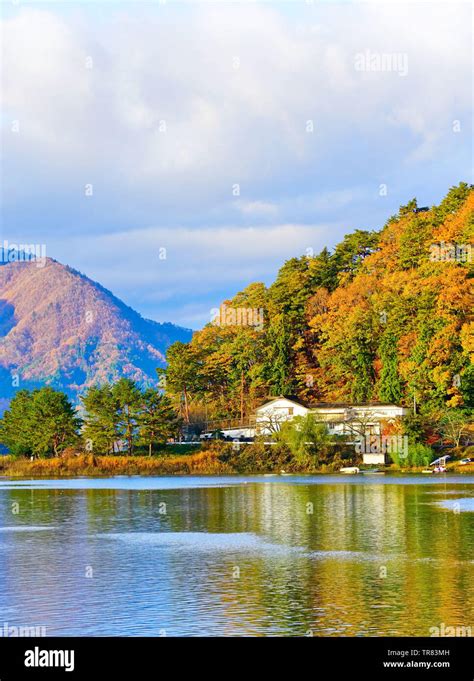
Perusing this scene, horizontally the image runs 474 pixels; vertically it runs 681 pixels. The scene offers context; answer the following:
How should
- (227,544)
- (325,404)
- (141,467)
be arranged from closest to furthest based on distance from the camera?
(227,544) → (141,467) → (325,404)

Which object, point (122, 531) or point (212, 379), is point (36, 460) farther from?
point (122, 531)

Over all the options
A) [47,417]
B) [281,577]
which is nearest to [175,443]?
[47,417]

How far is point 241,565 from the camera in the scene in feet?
81.5

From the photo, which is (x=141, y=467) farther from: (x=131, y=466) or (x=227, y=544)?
(x=227, y=544)

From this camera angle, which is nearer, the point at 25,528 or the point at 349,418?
the point at 25,528

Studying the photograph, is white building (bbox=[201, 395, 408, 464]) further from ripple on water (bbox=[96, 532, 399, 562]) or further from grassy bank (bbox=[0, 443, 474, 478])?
ripple on water (bbox=[96, 532, 399, 562])

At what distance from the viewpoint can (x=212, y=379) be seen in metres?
94.8

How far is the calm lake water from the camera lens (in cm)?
1839

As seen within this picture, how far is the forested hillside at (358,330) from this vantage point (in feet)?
257

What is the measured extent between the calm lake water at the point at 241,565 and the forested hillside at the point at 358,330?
110ft

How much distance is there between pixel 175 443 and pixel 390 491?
124ft

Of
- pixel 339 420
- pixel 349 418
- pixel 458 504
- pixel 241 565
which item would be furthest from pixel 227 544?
pixel 349 418

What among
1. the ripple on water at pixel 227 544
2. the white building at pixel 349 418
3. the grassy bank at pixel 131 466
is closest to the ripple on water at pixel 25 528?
the ripple on water at pixel 227 544

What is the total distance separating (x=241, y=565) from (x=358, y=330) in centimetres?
6373
